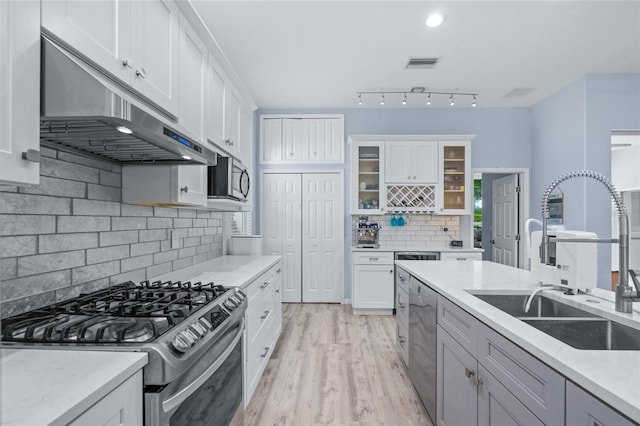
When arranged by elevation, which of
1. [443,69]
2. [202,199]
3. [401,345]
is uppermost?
[443,69]

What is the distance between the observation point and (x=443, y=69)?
3.72 meters

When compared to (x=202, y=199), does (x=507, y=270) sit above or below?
below

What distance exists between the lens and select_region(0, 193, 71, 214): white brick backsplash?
118 cm

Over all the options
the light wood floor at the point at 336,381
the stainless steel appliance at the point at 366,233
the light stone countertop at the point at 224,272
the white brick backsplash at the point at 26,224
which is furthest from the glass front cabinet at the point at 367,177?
the white brick backsplash at the point at 26,224

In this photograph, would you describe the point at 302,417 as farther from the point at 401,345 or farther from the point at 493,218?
the point at 493,218

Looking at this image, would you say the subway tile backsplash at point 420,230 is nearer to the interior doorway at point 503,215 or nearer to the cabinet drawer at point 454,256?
the cabinet drawer at point 454,256

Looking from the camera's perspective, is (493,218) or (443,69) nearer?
(443,69)

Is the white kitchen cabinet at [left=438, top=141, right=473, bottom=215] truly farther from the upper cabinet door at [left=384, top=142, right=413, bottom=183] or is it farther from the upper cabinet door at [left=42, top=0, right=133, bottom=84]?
the upper cabinet door at [left=42, top=0, right=133, bottom=84]

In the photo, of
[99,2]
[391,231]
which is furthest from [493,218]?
[99,2]

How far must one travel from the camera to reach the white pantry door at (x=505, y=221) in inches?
198

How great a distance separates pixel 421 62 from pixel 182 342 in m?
3.63

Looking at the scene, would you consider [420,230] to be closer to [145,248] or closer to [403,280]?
[403,280]

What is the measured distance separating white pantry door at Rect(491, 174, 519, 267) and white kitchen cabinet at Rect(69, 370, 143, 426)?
5.42 m

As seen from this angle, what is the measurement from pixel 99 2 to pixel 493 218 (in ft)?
20.2
